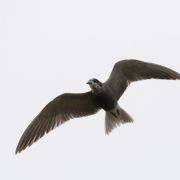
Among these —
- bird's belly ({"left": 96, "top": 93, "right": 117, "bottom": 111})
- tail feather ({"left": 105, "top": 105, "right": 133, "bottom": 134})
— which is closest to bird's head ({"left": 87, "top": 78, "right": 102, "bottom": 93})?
bird's belly ({"left": 96, "top": 93, "right": 117, "bottom": 111})

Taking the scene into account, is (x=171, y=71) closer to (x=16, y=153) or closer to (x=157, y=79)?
(x=157, y=79)

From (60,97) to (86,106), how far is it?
1.73ft

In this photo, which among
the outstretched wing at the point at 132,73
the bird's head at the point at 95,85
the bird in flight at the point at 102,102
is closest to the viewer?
the bird's head at the point at 95,85

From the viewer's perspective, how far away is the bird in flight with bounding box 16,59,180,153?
42938 mm

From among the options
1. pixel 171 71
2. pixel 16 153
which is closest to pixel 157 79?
pixel 171 71

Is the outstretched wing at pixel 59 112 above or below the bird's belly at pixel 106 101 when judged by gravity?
above

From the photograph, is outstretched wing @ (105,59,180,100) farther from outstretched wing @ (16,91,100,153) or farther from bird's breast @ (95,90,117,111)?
outstretched wing @ (16,91,100,153)

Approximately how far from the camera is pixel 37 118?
142ft

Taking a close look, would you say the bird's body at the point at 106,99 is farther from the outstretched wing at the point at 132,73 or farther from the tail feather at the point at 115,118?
the outstretched wing at the point at 132,73

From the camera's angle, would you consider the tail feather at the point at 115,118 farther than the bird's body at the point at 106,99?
Yes

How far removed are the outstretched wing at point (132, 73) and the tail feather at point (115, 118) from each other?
296 millimetres

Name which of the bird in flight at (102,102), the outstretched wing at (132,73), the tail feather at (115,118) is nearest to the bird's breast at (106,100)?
the bird in flight at (102,102)

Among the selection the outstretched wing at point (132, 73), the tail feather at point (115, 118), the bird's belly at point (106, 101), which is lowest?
the tail feather at point (115, 118)

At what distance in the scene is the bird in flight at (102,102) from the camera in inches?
1690
